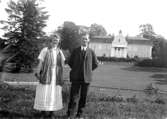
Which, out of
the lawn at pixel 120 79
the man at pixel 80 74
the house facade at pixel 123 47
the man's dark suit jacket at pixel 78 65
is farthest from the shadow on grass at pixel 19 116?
the house facade at pixel 123 47

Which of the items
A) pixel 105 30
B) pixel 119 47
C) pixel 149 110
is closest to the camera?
pixel 149 110

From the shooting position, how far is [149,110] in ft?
20.2

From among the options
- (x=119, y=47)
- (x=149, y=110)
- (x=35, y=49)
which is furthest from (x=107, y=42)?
(x=149, y=110)

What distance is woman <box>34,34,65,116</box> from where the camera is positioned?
15.3 ft

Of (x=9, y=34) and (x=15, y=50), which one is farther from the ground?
(x=9, y=34)

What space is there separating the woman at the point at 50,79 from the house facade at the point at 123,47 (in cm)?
6689

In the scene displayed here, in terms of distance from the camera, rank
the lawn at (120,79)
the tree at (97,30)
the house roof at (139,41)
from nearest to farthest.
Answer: the lawn at (120,79) → the house roof at (139,41) → the tree at (97,30)

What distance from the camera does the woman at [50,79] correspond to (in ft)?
15.3

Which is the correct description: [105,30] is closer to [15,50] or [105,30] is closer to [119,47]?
[119,47]

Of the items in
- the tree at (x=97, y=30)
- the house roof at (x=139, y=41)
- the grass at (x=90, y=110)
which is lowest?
the grass at (x=90, y=110)

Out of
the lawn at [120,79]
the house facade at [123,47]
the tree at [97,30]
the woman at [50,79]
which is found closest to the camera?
Answer: the woman at [50,79]

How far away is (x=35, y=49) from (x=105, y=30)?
7390 centimetres

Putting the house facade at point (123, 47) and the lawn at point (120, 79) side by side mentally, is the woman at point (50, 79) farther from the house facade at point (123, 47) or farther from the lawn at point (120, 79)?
the house facade at point (123, 47)

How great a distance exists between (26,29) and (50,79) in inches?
993
